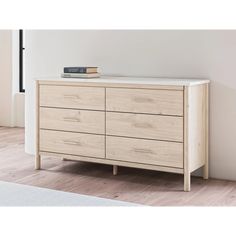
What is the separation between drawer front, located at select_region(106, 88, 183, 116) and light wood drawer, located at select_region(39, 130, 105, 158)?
0.85 feet

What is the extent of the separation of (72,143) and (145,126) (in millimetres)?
579

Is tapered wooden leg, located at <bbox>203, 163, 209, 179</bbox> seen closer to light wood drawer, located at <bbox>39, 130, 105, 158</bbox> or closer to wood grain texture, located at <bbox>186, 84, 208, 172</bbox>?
wood grain texture, located at <bbox>186, 84, 208, 172</bbox>

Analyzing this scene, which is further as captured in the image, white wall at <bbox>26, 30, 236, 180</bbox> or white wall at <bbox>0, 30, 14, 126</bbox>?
white wall at <bbox>0, 30, 14, 126</bbox>

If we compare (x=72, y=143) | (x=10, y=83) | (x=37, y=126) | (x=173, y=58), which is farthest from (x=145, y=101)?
(x=10, y=83)

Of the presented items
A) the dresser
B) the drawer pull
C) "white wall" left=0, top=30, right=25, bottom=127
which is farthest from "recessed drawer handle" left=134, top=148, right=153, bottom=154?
"white wall" left=0, top=30, right=25, bottom=127

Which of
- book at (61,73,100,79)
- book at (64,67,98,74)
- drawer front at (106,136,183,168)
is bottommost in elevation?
drawer front at (106,136,183,168)

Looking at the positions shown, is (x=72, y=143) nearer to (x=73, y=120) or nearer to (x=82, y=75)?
(x=73, y=120)

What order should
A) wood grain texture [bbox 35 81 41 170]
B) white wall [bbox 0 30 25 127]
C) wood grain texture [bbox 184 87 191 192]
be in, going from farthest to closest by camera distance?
white wall [bbox 0 30 25 127]
wood grain texture [bbox 35 81 41 170]
wood grain texture [bbox 184 87 191 192]

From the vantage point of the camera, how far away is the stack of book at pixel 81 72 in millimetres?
3672

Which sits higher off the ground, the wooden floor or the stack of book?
the stack of book

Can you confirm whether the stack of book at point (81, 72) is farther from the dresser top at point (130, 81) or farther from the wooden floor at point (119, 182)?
the wooden floor at point (119, 182)

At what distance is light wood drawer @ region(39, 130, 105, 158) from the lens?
3.58 metres
